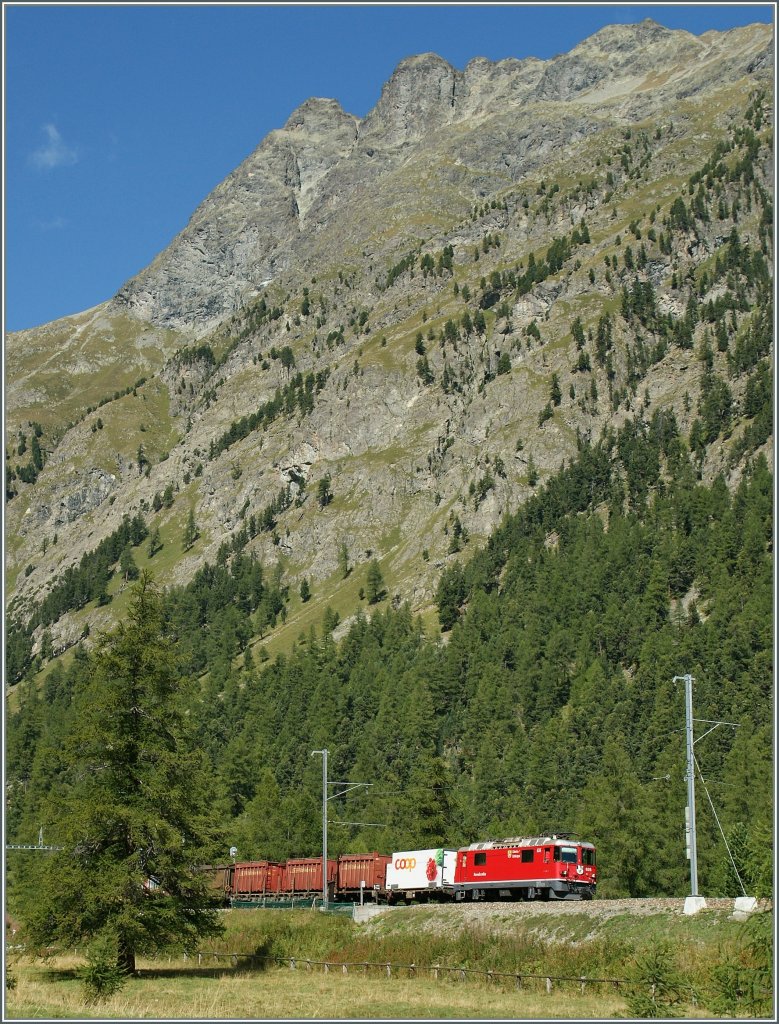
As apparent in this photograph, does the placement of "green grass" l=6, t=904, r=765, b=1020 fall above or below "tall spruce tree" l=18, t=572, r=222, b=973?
below

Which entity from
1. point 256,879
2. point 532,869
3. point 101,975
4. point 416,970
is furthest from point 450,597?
point 101,975

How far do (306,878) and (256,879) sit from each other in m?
6.33

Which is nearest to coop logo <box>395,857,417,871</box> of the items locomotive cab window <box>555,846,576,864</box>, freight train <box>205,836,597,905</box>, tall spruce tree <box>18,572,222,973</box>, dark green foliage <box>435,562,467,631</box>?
freight train <box>205,836,597,905</box>

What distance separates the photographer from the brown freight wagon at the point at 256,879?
249ft

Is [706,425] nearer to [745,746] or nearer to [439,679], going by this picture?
[439,679]

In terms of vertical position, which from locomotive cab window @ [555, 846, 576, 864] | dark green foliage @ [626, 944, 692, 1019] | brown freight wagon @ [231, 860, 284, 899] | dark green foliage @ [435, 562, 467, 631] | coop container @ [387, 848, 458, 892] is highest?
dark green foliage @ [435, 562, 467, 631]

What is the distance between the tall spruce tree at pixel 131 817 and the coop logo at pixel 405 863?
955 inches

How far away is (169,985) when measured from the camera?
4122 cm

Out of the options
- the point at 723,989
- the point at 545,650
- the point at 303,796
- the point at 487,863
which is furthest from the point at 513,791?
the point at 723,989

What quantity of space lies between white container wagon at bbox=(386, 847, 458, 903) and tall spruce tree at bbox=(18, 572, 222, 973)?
75.4ft

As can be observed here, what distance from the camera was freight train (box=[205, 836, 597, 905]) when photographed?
58375 millimetres

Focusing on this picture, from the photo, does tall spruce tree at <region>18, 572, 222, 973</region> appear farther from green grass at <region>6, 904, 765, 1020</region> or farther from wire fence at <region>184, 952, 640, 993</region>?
wire fence at <region>184, 952, 640, 993</region>

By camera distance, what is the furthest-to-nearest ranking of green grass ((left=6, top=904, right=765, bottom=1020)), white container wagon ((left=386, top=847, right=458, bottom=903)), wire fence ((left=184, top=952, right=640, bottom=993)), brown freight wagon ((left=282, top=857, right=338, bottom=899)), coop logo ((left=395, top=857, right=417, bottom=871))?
brown freight wagon ((left=282, top=857, right=338, bottom=899)) < coop logo ((left=395, top=857, right=417, bottom=871)) < white container wagon ((left=386, top=847, right=458, bottom=903)) < wire fence ((left=184, top=952, right=640, bottom=993)) < green grass ((left=6, top=904, right=765, bottom=1020))

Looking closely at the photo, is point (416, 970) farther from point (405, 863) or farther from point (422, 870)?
point (405, 863)
